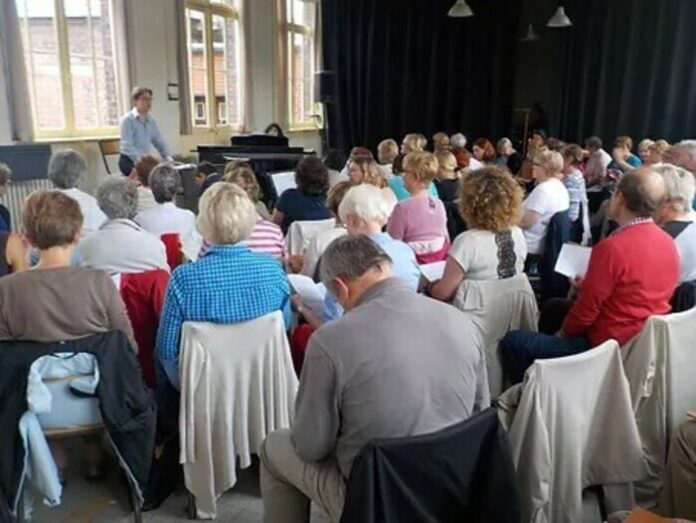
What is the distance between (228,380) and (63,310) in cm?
55

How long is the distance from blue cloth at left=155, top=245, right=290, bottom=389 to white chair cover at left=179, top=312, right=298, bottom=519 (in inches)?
3.5

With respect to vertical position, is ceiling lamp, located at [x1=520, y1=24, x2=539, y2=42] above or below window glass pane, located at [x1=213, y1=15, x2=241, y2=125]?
above

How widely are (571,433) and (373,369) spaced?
0.77 metres

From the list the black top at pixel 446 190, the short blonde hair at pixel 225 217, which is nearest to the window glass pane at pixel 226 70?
the black top at pixel 446 190

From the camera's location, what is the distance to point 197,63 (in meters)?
7.69

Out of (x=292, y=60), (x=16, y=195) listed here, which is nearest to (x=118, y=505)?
(x=16, y=195)

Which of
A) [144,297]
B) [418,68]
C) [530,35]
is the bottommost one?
[144,297]

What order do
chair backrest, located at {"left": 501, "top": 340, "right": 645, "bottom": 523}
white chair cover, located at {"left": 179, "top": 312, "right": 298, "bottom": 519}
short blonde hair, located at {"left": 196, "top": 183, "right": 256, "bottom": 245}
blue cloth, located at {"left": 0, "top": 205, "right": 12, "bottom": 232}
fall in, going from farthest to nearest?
blue cloth, located at {"left": 0, "top": 205, "right": 12, "bottom": 232}, short blonde hair, located at {"left": 196, "top": 183, "right": 256, "bottom": 245}, white chair cover, located at {"left": 179, "top": 312, "right": 298, "bottom": 519}, chair backrest, located at {"left": 501, "top": 340, "right": 645, "bottom": 523}

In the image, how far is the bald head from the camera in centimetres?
227

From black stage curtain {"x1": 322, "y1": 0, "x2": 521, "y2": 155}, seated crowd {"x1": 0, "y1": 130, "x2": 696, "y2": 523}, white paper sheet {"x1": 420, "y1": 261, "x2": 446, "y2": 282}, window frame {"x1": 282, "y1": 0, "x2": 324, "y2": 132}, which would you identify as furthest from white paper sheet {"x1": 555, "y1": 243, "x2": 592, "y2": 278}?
black stage curtain {"x1": 322, "y1": 0, "x2": 521, "y2": 155}

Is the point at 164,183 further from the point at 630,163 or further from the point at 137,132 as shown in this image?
the point at 630,163

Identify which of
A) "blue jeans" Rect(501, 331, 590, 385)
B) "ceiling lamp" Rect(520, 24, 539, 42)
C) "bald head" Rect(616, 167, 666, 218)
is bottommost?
"blue jeans" Rect(501, 331, 590, 385)

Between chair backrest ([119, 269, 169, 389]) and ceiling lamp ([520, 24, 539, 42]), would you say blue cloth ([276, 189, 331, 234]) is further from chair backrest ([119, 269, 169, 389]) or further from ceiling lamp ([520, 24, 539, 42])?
ceiling lamp ([520, 24, 539, 42])

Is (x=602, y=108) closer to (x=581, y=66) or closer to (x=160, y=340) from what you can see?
(x=581, y=66)
